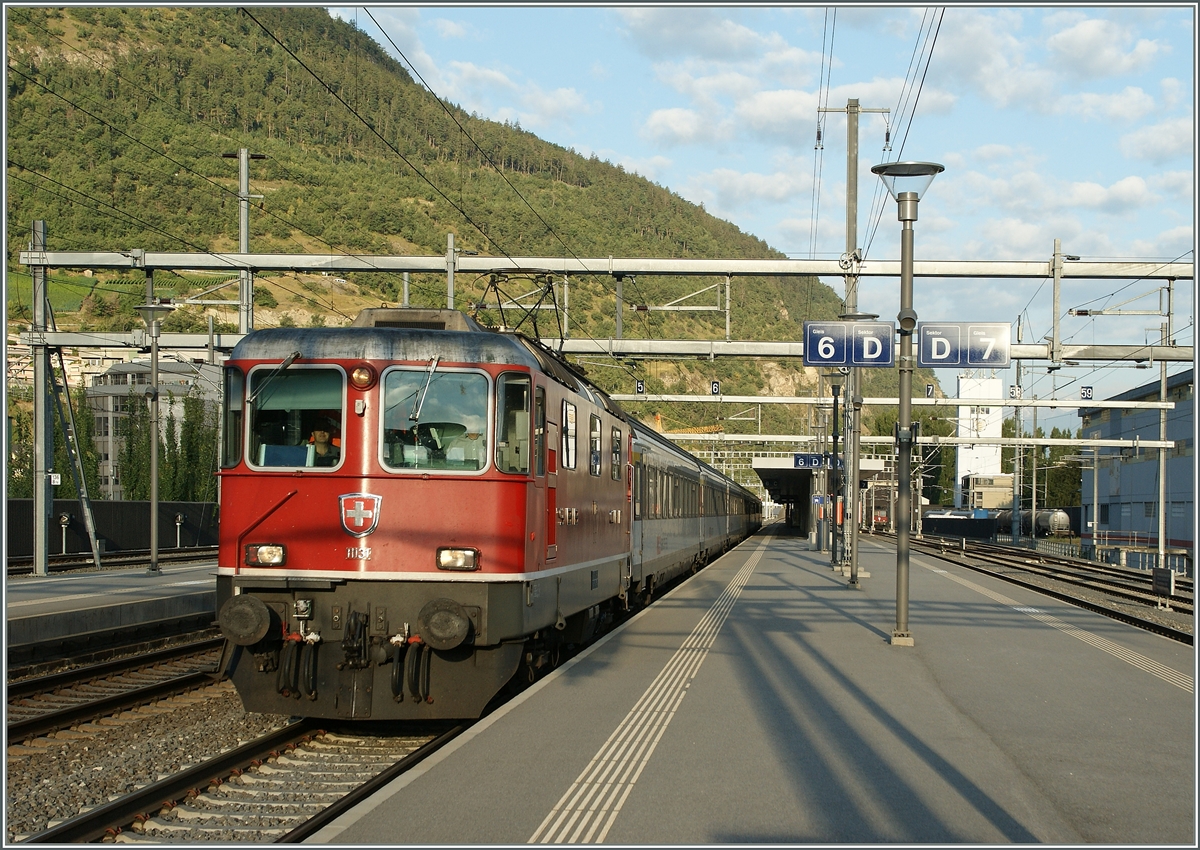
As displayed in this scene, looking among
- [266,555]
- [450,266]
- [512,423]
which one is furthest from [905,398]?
[450,266]

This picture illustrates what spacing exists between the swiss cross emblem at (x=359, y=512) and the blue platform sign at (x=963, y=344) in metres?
12.2

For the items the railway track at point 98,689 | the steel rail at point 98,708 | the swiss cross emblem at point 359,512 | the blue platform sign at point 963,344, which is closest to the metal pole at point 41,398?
the railway track at point 98,689

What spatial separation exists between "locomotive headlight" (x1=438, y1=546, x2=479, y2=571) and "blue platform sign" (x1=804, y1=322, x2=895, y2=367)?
10112 mm

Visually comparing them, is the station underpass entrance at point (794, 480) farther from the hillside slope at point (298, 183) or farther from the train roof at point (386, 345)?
the train roof at point (386, 345)

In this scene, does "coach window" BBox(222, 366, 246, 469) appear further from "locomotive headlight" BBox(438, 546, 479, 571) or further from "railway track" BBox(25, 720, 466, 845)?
"railway track" BBox(25, 720, 466, 845)

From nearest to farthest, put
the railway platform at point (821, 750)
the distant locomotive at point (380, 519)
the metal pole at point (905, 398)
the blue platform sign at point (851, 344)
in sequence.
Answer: the railway platform at point (821, 750), the distant locomotive at point (380, 519), the metal pole at point (905, 398), the blue platform sign at point (851, 344)

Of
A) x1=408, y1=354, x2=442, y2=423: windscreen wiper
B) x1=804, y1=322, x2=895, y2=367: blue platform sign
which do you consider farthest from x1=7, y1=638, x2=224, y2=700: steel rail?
x1=804, y1=322, x2=895, y2=367: blue platform sign

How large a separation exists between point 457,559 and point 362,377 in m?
1.67

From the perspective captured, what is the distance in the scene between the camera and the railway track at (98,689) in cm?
923

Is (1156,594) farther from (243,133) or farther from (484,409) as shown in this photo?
(243,133)

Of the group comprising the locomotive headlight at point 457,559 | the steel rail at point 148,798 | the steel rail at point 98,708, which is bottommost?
the steel rail at point 98,708

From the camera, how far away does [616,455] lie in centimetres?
1454

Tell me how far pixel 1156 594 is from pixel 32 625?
19.3 metres

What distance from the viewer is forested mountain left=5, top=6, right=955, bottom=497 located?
6100 centimetres
